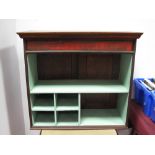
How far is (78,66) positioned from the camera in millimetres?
1704

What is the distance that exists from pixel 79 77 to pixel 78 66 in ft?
0.36

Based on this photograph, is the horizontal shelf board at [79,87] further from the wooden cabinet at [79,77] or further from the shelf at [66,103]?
the shelf at [66,103]

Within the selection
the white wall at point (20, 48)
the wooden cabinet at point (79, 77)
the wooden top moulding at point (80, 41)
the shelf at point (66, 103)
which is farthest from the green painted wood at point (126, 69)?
the shelf at point (66, 103)

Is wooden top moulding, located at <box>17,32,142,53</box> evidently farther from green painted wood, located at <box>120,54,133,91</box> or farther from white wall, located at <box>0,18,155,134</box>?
white wall, located at <box>0,18,155,134</box>

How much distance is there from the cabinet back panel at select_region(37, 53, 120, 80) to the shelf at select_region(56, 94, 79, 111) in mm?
192

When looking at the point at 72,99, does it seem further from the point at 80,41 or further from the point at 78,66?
the point at 80,41

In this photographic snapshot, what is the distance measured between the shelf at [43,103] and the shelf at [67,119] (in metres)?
0.15

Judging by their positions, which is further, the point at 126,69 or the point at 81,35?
the point at 126,69

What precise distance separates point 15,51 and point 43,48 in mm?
591

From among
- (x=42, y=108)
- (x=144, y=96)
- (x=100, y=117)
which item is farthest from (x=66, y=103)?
(x=144, y=96)

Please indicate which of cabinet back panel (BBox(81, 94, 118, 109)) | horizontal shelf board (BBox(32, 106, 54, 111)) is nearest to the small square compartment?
horizontal shelf board (BBox(32, 106, 54, 111))

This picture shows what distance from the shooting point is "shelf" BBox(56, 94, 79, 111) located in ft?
4.77
